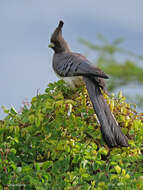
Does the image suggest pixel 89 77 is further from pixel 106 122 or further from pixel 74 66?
pixel 106 122

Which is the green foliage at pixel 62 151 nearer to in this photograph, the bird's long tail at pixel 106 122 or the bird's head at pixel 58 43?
the bird's long tail at pixel 106 122

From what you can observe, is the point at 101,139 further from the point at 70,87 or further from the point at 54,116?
the point at 70,87

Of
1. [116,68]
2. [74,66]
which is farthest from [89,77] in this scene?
[116,68]

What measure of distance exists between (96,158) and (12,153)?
0.50 m

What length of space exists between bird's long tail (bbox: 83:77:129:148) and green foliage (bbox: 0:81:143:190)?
47mm

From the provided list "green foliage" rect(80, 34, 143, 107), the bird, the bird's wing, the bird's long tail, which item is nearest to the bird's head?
the bird

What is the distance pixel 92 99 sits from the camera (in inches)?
91.6

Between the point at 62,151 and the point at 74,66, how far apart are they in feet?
3.50

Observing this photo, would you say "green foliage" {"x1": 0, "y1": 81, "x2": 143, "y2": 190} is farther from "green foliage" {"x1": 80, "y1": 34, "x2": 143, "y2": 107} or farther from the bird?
"green foliage" {"x1": 80, "y1": 34, "x2": 143, "y2": 107}

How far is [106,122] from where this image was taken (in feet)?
7.11

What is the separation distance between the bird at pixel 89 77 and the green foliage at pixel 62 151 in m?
0.06

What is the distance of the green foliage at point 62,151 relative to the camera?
5.88 ft

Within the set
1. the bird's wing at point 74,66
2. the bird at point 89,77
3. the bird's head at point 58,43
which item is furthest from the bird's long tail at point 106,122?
the bird's head at point 58,43

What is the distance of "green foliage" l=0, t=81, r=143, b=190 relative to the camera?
1.79 meters
